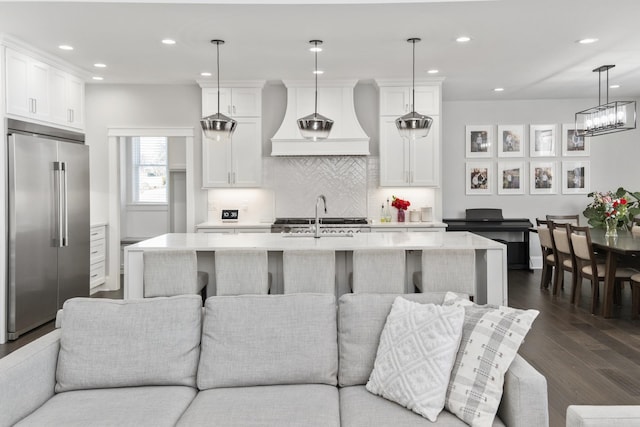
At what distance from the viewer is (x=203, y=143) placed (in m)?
6.92

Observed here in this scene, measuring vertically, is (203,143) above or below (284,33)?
below

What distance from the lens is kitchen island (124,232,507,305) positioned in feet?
13.4

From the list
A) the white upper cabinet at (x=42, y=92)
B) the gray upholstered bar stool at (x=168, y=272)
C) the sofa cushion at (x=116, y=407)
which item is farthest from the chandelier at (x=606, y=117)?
the white upper cabinet at (x=42, y=92)

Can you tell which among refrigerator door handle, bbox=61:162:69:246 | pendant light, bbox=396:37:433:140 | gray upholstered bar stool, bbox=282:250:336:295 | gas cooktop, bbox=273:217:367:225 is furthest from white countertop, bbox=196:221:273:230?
gray upholstered bar stool, bbox=282:250:336:295

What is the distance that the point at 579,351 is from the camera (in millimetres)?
4281

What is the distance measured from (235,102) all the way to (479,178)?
4216mm

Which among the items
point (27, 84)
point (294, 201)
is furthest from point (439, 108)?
point (27, 84)

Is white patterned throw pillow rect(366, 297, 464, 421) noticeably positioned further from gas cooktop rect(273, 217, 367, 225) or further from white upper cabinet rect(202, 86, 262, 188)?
white upper cabinet rect(202, 86, 262, 188)

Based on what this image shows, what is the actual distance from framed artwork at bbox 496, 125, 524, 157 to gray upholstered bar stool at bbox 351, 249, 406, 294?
5495 mm

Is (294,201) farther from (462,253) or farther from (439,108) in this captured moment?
(462,253)

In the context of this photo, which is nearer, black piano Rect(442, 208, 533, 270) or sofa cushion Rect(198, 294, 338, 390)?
sofa cushion Rect(198, 294, 338, 390)

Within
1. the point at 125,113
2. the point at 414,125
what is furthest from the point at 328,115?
the point at 125,113

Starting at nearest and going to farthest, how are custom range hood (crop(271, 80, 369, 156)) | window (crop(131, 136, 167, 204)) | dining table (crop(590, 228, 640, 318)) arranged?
1. dining table (crop(590, 228, 640, 318))
2. custom range hood (crop(271, 80, 369, 156))
3. window (crop(131, 136, 167, 204))

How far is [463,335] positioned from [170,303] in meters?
1.39
